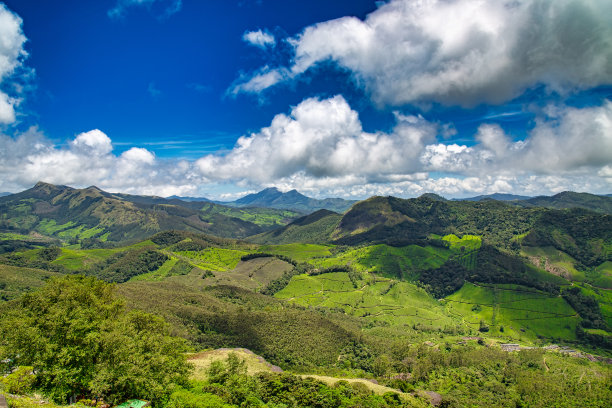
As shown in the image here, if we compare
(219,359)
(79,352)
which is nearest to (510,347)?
(219,359)

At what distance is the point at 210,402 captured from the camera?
54.6 m

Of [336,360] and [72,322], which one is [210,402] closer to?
[72,322]

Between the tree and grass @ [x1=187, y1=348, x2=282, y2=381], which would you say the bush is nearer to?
the tree

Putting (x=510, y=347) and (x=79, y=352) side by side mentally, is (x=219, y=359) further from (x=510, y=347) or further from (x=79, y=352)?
(x=510, y=347)

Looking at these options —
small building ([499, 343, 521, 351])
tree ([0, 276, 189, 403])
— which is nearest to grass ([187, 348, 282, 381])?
tree ([0, 276, 189, 403])

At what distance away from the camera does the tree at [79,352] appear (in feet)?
143

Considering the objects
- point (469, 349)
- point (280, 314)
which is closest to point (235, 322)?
point (280, 314)

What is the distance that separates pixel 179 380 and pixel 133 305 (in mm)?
97444

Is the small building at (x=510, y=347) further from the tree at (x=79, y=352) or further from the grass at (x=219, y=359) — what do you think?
the tree at (x=79, y=352)

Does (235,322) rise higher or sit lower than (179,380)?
lower

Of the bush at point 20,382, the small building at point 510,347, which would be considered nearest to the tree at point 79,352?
the bush at point 20,382

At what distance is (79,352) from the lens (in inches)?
1777

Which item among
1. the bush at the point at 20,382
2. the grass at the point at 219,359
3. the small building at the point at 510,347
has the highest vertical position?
the bush at the point at 20,382

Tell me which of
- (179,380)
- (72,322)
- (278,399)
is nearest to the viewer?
(72,322)
